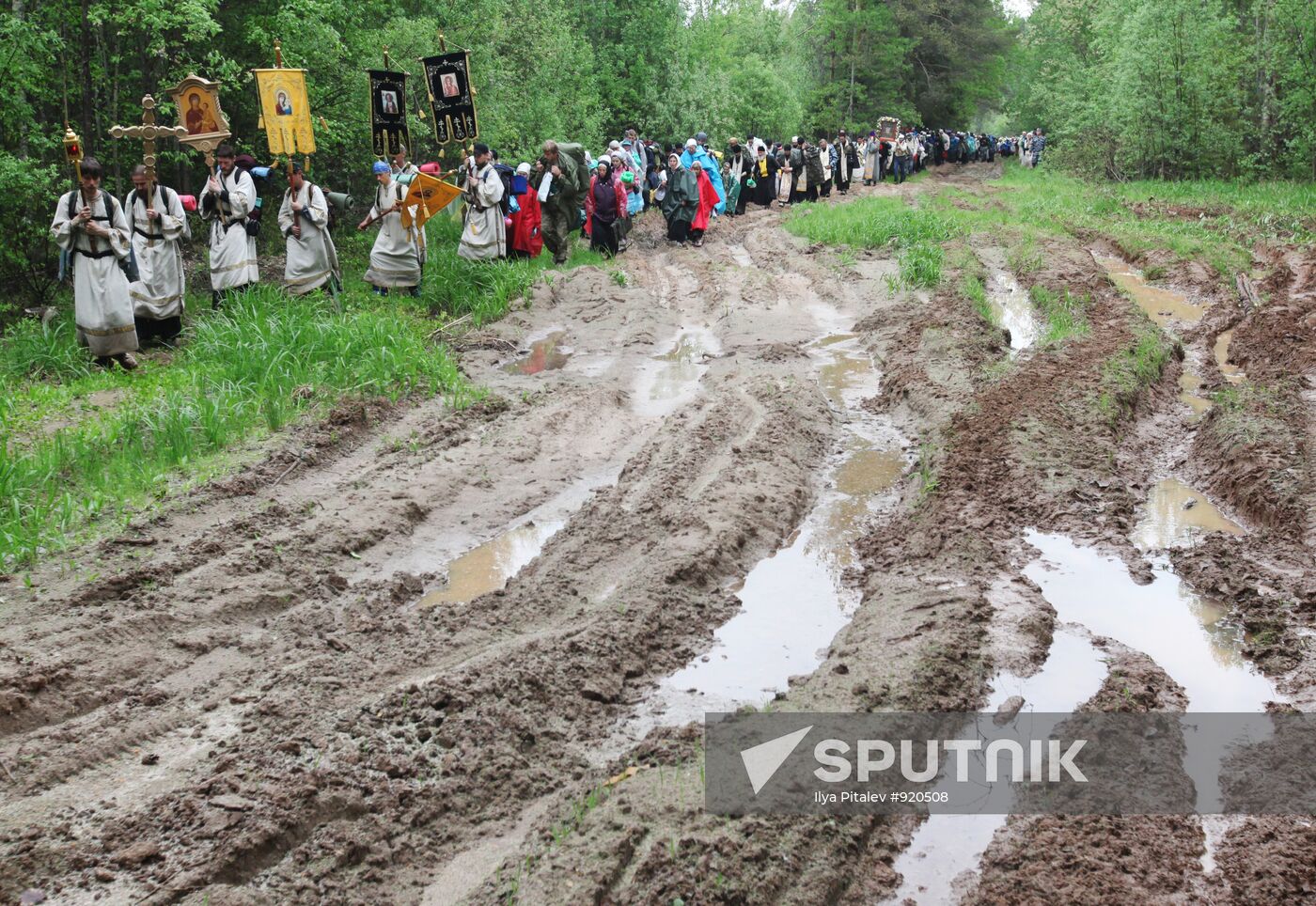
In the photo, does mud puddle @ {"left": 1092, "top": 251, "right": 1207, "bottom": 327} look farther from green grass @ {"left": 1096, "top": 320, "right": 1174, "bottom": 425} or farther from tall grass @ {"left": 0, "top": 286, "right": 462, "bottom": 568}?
tall grass @ {"left": 0, "top": 286, "right": 462, "bottom": 568}

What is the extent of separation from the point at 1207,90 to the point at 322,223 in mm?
23633

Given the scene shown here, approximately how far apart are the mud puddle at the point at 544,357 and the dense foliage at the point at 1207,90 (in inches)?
747

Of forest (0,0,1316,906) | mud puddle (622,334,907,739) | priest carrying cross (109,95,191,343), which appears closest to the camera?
forest (0,0,1316,906)

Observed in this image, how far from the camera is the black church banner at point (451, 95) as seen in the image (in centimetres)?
1306

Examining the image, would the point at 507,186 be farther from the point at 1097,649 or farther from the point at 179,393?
the point at 1097,649

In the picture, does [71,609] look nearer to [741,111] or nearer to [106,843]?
[106,843]

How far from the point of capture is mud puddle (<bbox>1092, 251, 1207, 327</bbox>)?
12.6m

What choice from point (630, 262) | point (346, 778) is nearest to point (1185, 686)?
point (346, 778)

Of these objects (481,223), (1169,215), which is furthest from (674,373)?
(1169,215)

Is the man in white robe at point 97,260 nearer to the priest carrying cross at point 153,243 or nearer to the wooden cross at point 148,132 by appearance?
the priest carrying cross at point 153,243

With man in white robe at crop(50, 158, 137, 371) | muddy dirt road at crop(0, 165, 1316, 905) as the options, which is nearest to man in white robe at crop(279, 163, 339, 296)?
man in white robe at crop(50, 158, 137, 371)

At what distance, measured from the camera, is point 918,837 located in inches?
142

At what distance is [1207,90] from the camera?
2642 centimetres

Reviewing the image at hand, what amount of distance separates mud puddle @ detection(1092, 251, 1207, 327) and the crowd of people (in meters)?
7.20
